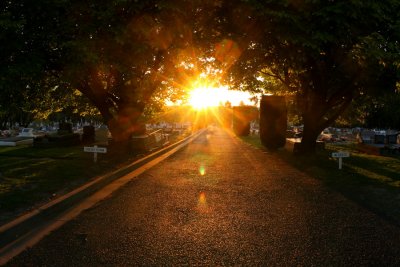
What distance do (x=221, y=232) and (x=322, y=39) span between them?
7.90 meters

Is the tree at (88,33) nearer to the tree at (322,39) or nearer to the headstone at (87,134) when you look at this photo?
the tree at (322,39)

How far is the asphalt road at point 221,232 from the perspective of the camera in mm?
5160

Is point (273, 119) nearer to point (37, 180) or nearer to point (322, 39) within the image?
point (322, 39)

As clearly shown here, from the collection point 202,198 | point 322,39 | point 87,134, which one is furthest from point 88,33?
A: point 87,134

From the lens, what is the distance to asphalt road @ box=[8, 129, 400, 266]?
16.9 ft

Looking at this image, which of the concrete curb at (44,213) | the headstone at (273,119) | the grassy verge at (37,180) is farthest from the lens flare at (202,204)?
→ the headstone at (273,119)

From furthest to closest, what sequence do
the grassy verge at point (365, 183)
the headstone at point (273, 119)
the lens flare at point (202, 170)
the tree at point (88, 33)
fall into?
the headstone at point (273, 119) → the lens flare at point (202, 170) → the tree at point (88, 33) → the grassy verge at point (365, 183)

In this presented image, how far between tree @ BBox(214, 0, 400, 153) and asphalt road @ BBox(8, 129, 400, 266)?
515 centimetres

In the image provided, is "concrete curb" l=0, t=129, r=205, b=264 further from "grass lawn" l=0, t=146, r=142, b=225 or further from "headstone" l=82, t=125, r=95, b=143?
"headstone" l=82, t=125, r=95, b=143

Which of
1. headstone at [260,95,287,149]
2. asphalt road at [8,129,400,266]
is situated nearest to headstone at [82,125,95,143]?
headstone at [260,95,287,149]

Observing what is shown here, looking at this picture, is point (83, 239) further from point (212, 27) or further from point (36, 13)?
point (212, 27)

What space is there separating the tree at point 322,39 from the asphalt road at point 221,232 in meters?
5.15

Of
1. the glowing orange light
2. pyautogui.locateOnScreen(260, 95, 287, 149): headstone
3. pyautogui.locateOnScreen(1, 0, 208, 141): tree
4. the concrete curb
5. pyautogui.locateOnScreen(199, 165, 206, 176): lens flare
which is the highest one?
pyautogui.locateOnScreen(1, 0, 208, 141): tree

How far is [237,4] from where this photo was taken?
44.1ft
